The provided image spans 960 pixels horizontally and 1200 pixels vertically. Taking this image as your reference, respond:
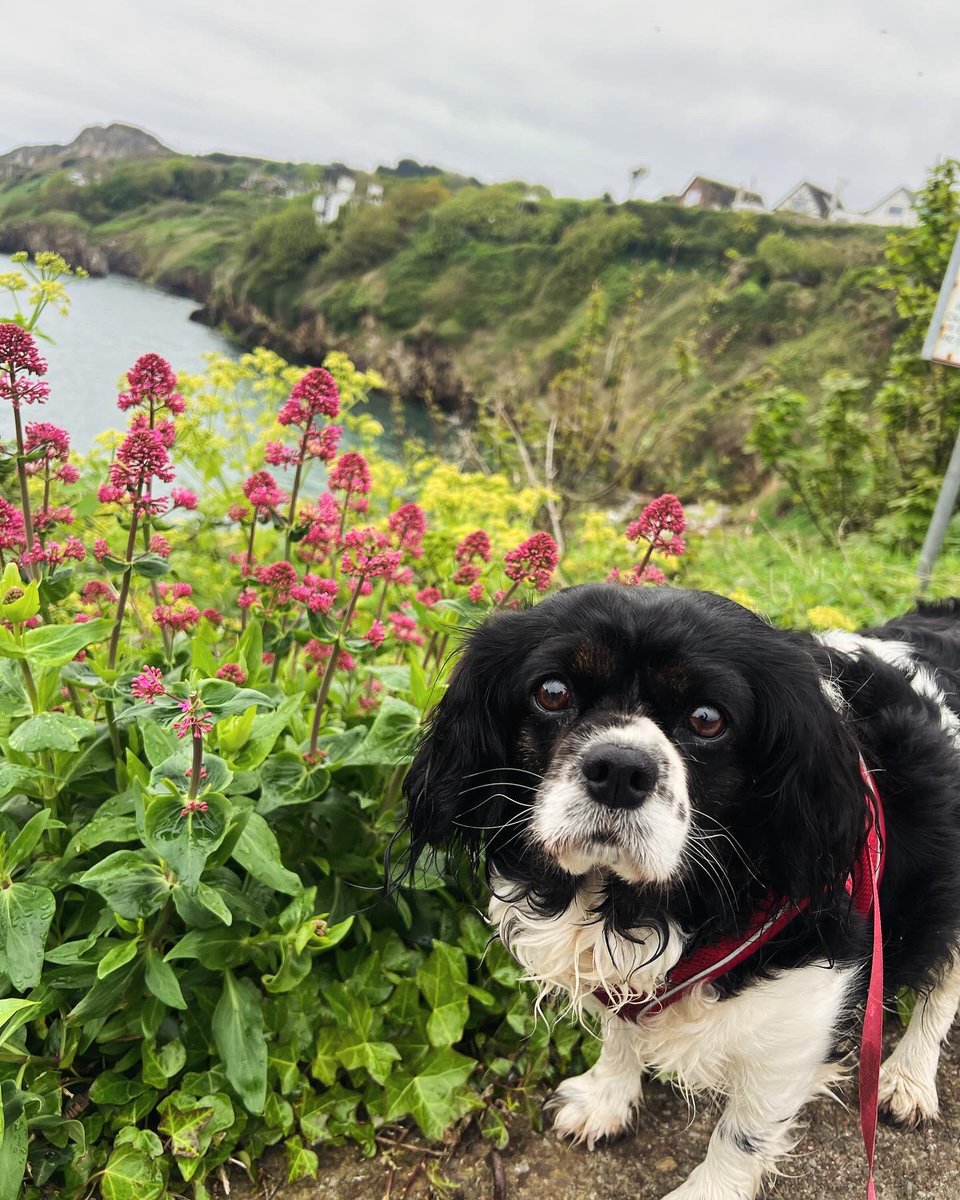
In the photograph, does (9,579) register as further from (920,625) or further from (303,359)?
(303,359)

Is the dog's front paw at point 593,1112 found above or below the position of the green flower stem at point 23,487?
below

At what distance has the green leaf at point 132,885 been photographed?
1592 mm

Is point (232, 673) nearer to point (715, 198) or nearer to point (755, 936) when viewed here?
point (755, 936)

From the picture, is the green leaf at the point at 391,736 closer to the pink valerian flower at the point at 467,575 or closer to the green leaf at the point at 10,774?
the pink valerian flower at the point at 467,575

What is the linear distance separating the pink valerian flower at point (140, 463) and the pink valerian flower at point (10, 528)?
30cm

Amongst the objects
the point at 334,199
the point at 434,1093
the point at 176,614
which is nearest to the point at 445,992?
the point at 434,1093

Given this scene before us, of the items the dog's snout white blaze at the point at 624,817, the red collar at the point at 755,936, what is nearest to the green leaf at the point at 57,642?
the dog's snout white blaze at the point at 624,817

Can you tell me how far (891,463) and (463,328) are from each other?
37.7 meters

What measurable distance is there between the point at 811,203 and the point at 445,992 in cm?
5463

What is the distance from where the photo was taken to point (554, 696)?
1.53m

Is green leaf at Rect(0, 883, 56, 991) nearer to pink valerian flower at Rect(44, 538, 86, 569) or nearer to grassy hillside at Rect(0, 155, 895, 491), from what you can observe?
pink valerian flower at Rect(44, 538, 86, 569)

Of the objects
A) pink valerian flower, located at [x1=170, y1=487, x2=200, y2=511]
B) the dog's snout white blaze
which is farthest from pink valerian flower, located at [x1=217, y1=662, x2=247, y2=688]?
the dog's snout white blaze

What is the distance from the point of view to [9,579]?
5.38 feet

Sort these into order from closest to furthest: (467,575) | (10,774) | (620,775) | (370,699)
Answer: (620,775) → (10,774) → (467,575) → (370,699)
